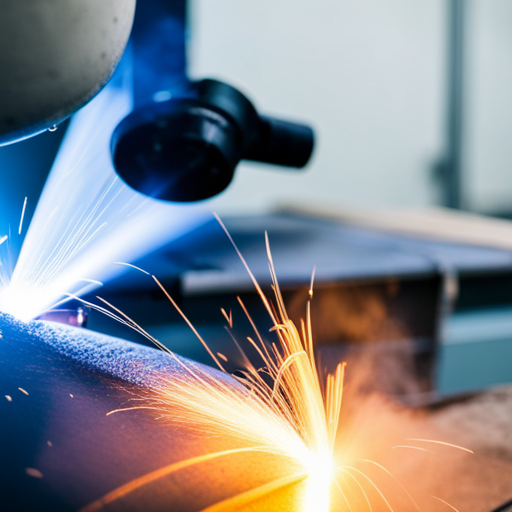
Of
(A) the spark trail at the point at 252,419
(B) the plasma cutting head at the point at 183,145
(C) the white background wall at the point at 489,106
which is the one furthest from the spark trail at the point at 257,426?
(C) the white background wall at the point at 489,106

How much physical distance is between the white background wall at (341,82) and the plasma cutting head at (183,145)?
4.17ft

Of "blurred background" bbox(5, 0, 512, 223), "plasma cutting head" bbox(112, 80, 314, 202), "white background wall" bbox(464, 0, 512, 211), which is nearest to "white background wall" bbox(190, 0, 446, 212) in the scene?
"blurred background" bbox(5, 0, 512, 223)

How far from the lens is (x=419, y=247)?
1.01 metres

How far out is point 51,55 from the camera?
20 centimetres

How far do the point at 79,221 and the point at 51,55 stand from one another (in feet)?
0.59

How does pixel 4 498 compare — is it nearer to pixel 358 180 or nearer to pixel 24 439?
pixel 24 439

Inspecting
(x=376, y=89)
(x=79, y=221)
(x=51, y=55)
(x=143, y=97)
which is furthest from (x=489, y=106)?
(x=51, y=55)

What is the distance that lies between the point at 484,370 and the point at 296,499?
3.25 ft

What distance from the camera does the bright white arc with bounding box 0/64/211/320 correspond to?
1.06 feet

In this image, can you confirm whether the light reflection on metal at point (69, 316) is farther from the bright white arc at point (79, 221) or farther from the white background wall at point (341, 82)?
the white background wall at point (341, 82)

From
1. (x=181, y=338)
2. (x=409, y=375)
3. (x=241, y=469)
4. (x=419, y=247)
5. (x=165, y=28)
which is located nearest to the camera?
(x=241, y=469)

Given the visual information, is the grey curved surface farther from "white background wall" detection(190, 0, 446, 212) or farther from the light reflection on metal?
"white background wall" detection(190, 0, 446, 212)

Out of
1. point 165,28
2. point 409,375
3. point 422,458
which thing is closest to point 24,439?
point 422,458

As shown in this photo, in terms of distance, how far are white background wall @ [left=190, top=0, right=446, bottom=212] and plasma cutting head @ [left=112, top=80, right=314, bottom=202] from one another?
127 centimetres
